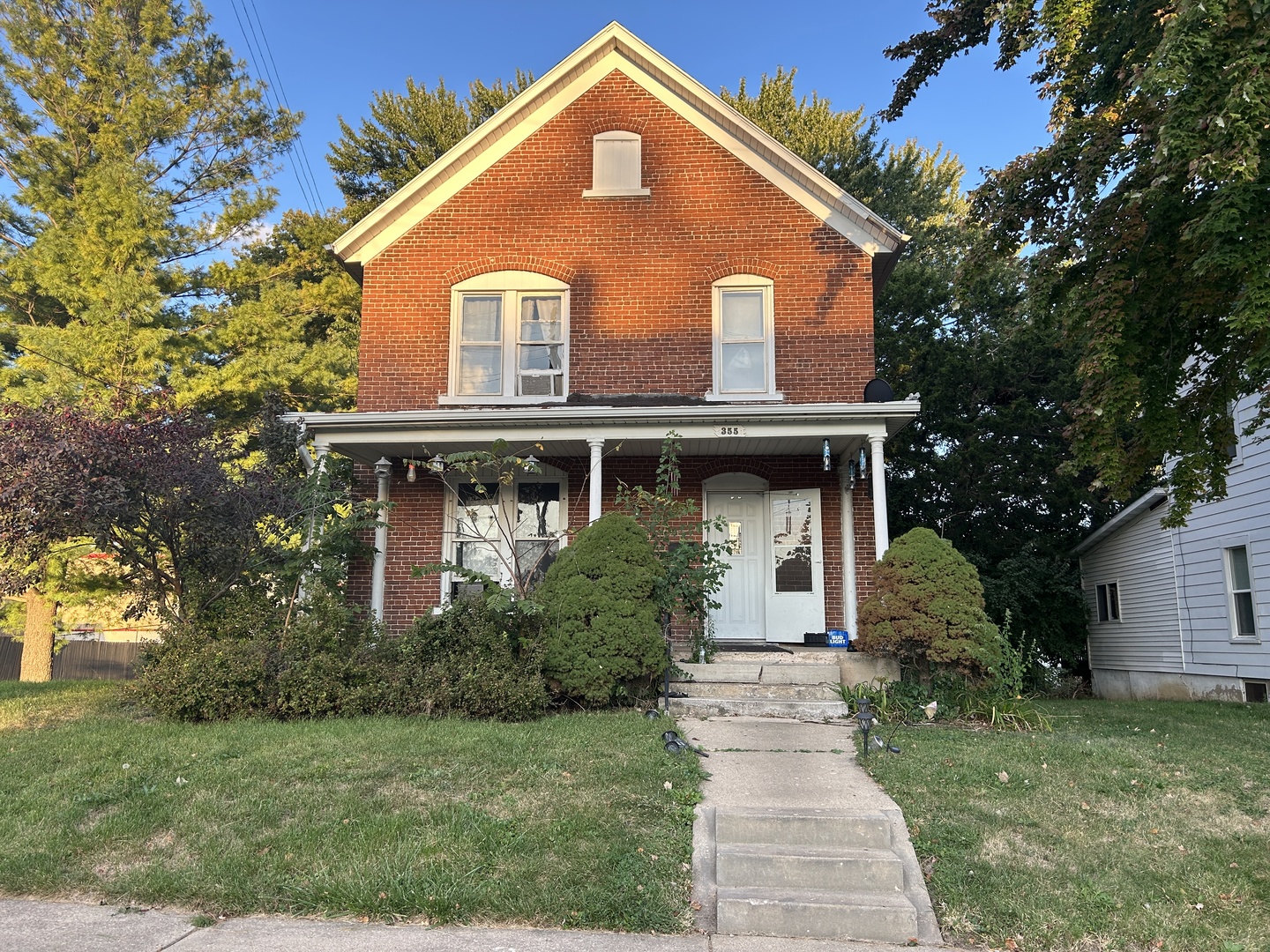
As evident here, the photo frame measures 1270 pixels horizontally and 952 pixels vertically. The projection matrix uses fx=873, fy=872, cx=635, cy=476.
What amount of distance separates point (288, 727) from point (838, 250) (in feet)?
31.6

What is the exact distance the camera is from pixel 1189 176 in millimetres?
7742

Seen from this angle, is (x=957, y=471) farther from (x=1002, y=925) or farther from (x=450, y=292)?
(x=1002, y=925)

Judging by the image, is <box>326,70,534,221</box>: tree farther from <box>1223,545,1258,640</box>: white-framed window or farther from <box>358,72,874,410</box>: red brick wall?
<box>1223,545,1258,640</box>: white-framed window

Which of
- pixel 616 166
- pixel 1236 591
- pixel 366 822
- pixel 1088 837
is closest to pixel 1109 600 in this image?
pixel 1236 591

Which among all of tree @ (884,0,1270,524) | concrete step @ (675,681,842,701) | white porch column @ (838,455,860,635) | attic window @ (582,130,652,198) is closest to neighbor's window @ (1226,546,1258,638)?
tree @ (884,0,1270,524)

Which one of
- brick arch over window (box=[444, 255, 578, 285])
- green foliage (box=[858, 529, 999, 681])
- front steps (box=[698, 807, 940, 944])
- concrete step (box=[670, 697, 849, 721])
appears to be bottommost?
front steps (box=[698, 807, 940, 944])

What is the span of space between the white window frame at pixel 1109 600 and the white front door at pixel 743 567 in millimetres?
10740

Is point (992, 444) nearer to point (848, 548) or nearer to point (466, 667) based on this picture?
point (848, 548)

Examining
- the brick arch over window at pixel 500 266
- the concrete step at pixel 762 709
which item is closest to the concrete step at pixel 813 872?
the concrete step at pixel 762 709

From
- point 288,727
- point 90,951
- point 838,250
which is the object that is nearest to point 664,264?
point 838,250

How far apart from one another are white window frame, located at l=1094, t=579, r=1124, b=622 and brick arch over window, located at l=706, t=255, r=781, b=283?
11.5m

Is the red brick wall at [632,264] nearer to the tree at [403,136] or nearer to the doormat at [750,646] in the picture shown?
the doormat at [750,646]

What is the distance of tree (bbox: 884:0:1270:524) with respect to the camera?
7.17 metres

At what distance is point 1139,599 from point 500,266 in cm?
1418
